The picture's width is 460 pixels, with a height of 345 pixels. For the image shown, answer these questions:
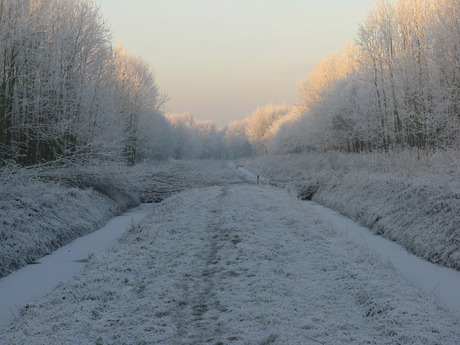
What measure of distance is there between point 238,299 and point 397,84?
19331mm

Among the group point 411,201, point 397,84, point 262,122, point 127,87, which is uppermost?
point 262,122

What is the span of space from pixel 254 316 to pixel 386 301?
1.82 meters

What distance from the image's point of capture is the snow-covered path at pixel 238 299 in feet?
14.2

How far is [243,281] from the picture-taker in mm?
6141

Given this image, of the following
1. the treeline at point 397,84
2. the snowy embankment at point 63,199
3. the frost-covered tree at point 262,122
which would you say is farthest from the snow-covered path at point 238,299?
the frost-covered tree at point 262,122

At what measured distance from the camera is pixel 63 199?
1171cm

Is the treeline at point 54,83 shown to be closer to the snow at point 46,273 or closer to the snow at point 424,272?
the snow at point 46,273

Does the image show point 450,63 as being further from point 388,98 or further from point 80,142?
point 80,142

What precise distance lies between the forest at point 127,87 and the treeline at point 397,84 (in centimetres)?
7

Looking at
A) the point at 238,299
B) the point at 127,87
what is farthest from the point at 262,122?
the point at 238,299

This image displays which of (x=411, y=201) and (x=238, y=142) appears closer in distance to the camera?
(x=411, y=201)

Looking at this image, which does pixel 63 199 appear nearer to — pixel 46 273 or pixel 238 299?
pixel 46 273

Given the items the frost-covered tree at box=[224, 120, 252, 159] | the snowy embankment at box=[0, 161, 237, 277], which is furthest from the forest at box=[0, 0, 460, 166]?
the frost-covered tree at box=[224, 120, 252, 159]

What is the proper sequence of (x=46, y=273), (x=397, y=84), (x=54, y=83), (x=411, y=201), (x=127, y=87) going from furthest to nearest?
(x=127, y=87) < (x=397, y=84) < (x=54, y=83) < (x=411, y=201) < (x=46, y=273)
